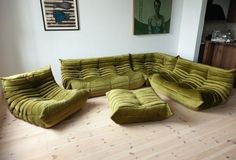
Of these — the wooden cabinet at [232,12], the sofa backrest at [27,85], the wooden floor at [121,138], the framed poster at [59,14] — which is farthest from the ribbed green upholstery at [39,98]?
the wooden cabinet at [232,12]

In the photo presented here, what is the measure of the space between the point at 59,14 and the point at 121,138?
234 centimetres

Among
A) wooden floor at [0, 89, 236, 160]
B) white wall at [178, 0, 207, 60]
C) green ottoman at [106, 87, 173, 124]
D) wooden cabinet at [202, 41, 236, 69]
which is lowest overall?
wooden floor at [0, 89, 236, 160]

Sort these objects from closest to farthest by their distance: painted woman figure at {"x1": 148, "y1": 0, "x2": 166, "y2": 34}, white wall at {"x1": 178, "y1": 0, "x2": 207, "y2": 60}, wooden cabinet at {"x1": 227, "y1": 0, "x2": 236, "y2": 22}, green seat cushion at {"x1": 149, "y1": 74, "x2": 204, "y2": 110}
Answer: green seat cushion at {"x1": 149, "y1": 74, "x2": 204, "y2": 110}, white wall at {"x1": 178, "y1": 0, "x2": 207, "y2": 60}, painted woman figure at {"x1": 148, "y1": 0, "x2": 166, "y2": 34}, wooden cabinet at {"x1": 227, "y1": 0, "x2": 236, "y2": 22}

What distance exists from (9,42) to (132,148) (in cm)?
262

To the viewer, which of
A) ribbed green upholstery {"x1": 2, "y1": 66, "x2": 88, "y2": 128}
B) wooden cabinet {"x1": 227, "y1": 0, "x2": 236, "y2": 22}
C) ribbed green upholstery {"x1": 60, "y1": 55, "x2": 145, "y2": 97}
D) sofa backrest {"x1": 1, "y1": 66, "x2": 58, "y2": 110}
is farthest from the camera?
wooden cabinet {"x1": 227, "y1": 0, "x2": 236, "y2": 22}

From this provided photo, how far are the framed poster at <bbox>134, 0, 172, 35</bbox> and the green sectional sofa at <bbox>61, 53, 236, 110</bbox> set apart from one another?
1.87ft

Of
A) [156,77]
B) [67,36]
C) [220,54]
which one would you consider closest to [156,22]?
[156,77]

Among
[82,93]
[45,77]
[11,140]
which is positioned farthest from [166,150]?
[45,77]

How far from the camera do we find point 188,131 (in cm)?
228

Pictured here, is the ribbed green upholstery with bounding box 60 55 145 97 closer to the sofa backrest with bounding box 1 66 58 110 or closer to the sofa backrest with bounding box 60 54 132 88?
the sofa backrest with bounding box 60 54 132 88

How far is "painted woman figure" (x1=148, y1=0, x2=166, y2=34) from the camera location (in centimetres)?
378

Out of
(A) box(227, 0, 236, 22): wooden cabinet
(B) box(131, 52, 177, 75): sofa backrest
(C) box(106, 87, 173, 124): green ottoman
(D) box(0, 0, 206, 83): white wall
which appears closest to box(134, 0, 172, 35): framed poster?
(D) box(0, 0, 206, 83): white wall

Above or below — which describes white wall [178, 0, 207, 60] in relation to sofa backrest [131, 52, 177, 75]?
above

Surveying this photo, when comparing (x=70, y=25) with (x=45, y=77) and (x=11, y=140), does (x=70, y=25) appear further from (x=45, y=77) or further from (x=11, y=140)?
(x=11, y=140)
